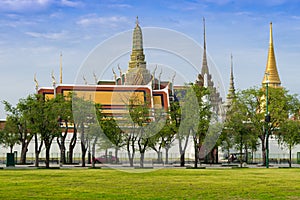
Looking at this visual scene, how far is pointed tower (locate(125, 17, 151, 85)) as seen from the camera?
73.7 metres

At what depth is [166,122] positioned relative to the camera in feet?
143

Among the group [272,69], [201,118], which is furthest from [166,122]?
[272,69]

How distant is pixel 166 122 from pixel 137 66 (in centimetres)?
3309

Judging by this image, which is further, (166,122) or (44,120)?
(166,122)

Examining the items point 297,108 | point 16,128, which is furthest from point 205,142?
point 16,128

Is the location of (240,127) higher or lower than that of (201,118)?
lower

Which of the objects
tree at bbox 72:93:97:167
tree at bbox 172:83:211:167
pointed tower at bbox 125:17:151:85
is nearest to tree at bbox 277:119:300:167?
tree at bbox 172:83:211:167

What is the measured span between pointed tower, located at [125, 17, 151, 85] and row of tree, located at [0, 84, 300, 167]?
2623cm

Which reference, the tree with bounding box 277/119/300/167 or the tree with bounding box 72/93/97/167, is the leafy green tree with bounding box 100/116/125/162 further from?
the tree with bounding box 277/119/300/167

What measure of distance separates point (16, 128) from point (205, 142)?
602 inches

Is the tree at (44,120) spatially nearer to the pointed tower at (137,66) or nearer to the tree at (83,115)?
the tree at (83,115)

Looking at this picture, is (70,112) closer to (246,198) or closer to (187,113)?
(187,113)

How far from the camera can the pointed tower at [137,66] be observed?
7369cm

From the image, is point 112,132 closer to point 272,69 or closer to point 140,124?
point 140,124
